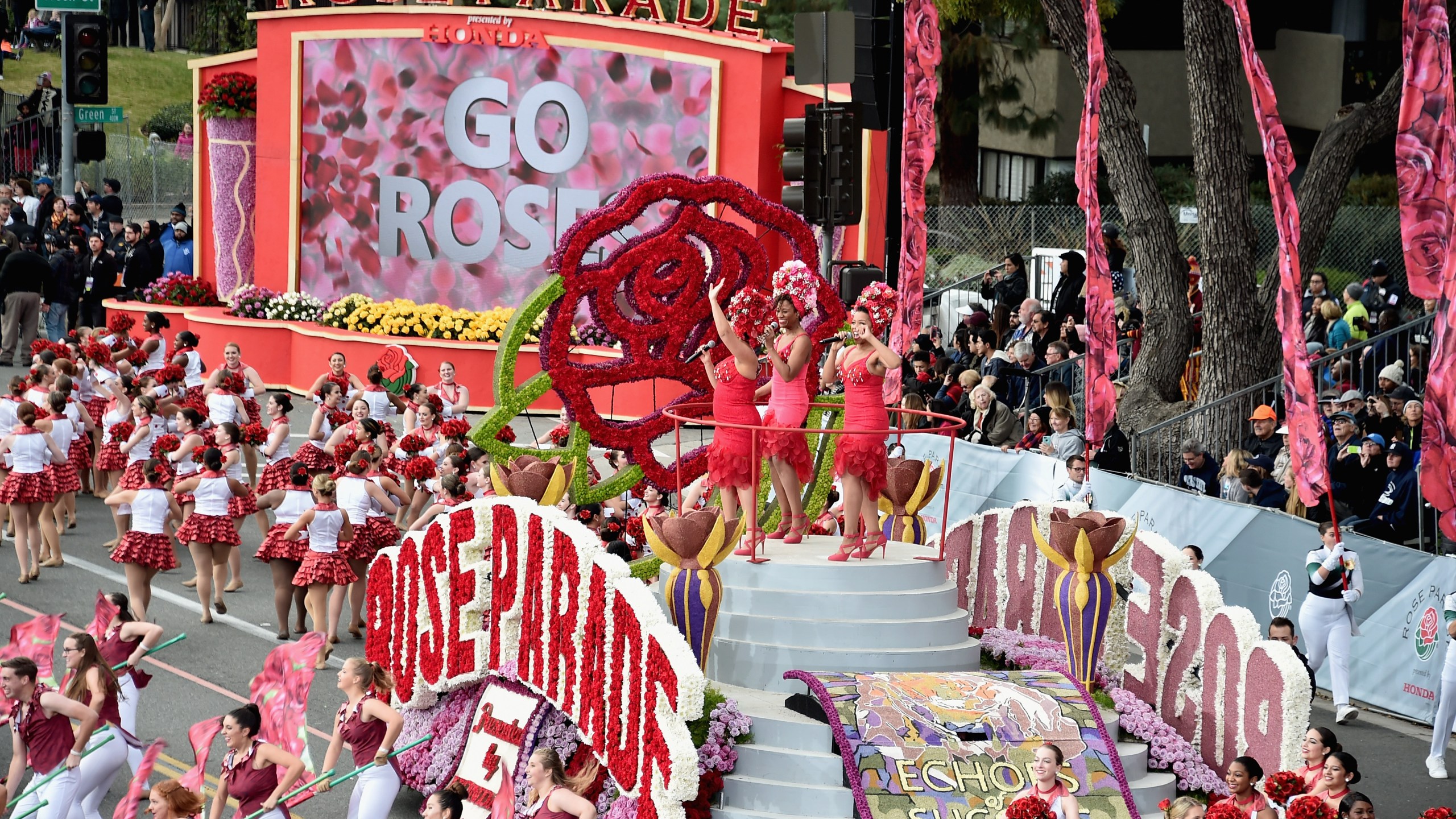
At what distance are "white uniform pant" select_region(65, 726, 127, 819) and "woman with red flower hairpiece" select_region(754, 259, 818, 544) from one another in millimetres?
4726

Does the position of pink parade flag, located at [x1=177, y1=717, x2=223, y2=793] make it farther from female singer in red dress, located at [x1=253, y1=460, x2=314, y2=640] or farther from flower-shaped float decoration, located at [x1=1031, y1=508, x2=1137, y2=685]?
flower-shaped float decoration, located at [x1=1031, y1=508, x2=1137, y2=685]

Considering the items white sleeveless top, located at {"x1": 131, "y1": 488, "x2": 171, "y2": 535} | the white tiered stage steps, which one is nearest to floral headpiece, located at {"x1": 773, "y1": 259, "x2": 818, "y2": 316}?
the white tiered stage steps

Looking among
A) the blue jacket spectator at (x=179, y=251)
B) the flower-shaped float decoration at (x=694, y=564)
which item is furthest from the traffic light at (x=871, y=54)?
the blue jacket spectator at (x=179, y=251)

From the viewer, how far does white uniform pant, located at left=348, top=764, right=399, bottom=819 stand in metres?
11.3

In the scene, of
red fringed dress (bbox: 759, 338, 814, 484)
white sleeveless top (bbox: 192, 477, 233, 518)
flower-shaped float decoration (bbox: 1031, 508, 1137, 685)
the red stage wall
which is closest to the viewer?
flower-shaped float decoration (bbox: 1031, 508, 1137, 685)

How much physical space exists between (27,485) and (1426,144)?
12610 mm

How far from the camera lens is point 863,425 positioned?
12.7 metres

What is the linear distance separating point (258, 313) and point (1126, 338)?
13.3m

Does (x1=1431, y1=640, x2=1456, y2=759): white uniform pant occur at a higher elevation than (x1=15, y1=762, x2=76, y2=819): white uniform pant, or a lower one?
higher

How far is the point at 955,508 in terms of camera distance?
1844cm

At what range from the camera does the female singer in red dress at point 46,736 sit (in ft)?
37.1

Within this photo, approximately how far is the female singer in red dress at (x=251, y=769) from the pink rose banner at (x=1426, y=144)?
25.0ft

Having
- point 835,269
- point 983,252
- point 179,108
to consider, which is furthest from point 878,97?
point 179,108

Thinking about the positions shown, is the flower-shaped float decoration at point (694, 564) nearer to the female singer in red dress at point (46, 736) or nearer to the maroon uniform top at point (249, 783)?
the maroon uniform top at point (249, 783)
